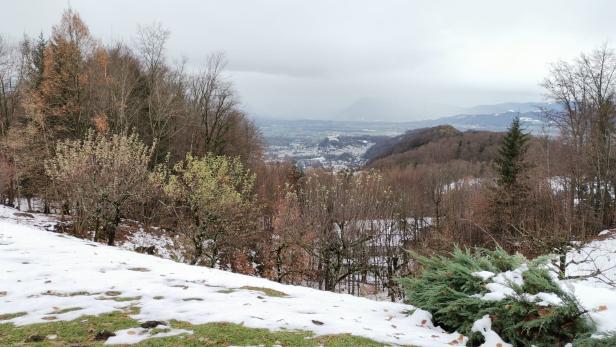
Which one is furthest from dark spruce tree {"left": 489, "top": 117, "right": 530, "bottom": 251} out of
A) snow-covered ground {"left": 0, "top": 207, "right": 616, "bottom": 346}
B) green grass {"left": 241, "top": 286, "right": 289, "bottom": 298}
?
green grass {"left": 241, "top": 286, "right": 289, "bottom": 298}

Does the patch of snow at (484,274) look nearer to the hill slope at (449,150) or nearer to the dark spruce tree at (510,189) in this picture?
the dark spruce tree at (510,189)

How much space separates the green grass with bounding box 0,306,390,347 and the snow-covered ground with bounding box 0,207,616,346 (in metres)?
0.20

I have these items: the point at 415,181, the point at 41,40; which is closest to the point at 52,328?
the point at 41,40

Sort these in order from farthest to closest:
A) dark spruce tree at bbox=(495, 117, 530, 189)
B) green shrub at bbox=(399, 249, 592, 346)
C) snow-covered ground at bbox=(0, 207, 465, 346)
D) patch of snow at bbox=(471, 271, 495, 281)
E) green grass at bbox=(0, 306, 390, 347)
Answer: dark spruce tree at bbox=(495, 117, 530, 189) → patch of snow at bbox=(471, 271, 495, 281) → snow-covered ground at bbox=(0, 207, 465, 346) → green shrub at bbox=(399, 249, 592, 346) → green grass at bbox=(0, 306, 390, 347)

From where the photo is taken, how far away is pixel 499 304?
5957mm

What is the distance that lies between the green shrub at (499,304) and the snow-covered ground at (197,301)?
0.17m

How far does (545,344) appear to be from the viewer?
5.55 m

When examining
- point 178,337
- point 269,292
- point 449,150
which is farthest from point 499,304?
point 449,150

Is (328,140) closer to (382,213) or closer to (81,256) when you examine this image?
(382,213)

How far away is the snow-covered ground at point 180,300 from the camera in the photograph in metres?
5.82

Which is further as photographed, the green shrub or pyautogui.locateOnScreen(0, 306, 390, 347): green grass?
the green shrub

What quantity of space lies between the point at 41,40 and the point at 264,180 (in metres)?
25.2

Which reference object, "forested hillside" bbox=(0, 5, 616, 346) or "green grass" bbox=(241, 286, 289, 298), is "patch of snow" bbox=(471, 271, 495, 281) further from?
"green grass" bbox=(241, 286, 289, 298)

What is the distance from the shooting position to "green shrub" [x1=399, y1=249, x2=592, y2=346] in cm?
555
